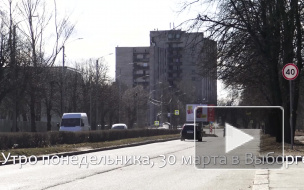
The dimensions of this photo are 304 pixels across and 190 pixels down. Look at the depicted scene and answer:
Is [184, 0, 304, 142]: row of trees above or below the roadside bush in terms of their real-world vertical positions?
above

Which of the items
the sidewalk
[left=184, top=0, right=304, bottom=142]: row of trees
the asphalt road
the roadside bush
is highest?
[left=184, top=0, right=304, bottom=142]: row of trees

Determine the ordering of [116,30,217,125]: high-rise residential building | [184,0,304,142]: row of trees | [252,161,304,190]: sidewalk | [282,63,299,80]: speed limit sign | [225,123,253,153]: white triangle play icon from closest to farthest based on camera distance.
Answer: [252,161,304,190]: sidewalk → [225,123,253,153]: white triangle play icon → [282,63,299,80]: speed limit sign → [184,0,304,142]: row of trees → [116,30,217,125]: high-rise residential building

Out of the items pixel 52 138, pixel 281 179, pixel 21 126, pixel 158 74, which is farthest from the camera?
pixel 158 74

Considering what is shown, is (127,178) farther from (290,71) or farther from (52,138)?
(52,138)

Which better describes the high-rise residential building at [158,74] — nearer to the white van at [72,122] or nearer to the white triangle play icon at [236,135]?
the white van at [72,122]

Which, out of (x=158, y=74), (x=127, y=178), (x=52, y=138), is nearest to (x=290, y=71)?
(x=127, y=178)

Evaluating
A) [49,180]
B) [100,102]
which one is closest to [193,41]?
[49,180]

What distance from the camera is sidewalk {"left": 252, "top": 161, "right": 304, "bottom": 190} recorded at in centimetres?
1223

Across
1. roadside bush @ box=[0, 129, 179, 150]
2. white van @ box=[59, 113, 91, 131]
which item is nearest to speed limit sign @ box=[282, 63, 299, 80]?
roadside bush @ box=[0, 129, 179, 150]

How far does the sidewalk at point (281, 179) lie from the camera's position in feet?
40.1

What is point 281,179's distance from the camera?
45.4 ft

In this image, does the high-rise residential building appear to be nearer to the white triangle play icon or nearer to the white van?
the white van

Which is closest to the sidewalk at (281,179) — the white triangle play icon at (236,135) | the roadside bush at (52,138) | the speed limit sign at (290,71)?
the white triangle play icon at (236,135)

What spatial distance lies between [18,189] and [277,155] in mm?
12281
